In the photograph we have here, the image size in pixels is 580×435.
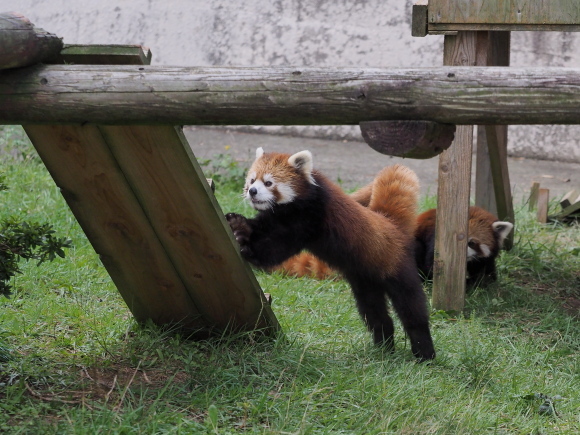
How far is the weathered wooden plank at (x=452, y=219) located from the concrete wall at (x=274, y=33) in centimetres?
408

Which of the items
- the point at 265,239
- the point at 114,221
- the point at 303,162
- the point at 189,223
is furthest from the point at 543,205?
the point at 114,221

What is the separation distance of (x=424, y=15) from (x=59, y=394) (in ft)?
8.40

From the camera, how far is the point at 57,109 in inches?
90.1

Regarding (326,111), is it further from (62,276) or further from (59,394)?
(62,276)

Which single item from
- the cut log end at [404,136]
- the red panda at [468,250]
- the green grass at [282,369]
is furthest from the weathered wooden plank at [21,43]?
the red panda at [468,250]

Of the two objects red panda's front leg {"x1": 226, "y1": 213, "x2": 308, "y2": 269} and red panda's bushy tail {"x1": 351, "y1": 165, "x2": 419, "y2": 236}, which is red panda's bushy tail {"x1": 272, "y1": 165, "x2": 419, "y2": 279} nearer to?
red panda's bushy tail {"x1": 351, "y1": 165, "x2": 419, "y2": 236}

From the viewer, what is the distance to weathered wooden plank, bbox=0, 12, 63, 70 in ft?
7.11

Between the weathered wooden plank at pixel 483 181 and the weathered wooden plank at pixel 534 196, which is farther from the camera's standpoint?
the weathered wooden plank at pixel 534 196

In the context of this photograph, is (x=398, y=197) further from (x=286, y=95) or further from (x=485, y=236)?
(x=286, y=95)

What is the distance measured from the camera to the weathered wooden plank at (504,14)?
144 inches

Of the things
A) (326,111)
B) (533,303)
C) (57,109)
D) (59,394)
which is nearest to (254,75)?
(326,111)

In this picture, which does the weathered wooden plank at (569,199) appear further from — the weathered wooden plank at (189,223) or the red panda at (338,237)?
the weathered wooden plank at (189,223)

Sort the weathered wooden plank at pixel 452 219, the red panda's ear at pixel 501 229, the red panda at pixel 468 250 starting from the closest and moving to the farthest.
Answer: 1. the weathered wooden plank at pixel 452 219
2. the red panda at pixel 468 250
3. the red panda's ear at pixel 501 229

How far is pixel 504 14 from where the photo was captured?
12.3 ft
